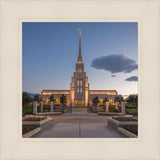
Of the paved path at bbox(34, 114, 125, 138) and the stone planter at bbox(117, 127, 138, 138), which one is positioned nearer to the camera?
the stone planter at bbox(117, 127, 138, 138)

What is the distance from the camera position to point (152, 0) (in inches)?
181

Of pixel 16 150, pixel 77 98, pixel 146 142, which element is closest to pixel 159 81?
pixel 146 142

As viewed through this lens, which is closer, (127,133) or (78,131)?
(127,133)

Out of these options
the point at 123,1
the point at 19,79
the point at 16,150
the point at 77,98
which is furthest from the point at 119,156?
the point at 77,98

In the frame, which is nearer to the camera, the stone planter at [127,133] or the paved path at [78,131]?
the stone planter at [127,133]

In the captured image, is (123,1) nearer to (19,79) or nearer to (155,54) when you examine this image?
(155,54)

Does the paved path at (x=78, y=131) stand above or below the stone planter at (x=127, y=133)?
below

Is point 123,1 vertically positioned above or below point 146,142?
above

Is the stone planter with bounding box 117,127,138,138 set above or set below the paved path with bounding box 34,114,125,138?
above

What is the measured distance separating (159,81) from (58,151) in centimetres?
357

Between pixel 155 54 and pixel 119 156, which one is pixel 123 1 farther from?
pixel 119 156

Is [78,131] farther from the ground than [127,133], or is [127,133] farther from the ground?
[127,133]

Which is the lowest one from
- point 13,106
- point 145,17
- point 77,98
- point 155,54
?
point 77,98

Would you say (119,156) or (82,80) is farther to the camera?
(82,80)
